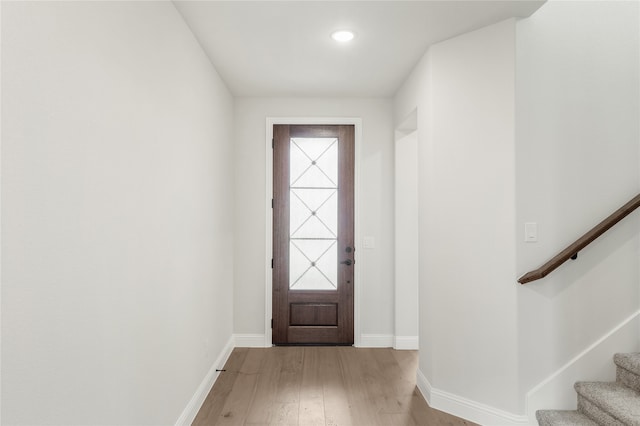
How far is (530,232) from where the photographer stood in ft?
7.50

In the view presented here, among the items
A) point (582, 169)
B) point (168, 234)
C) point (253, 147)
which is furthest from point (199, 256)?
point (582, 169)

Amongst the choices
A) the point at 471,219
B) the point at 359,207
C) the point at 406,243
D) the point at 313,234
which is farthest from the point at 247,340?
the point at 471,219

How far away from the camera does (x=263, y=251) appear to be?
12.6 ft

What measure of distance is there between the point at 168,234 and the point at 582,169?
2.56 meters

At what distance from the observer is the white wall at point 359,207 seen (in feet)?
12.5

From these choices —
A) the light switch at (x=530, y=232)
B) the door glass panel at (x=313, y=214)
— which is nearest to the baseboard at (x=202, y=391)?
the door glass panel at (x=313, y=214)

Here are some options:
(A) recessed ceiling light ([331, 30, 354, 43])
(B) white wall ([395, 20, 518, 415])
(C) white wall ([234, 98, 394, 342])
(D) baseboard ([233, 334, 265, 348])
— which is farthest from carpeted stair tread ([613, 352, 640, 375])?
(D) baseboard ([233, 334, 265, 348])

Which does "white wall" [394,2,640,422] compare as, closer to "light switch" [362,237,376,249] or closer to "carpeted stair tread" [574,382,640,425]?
"carpeted stair tread" [574,382,640,425]

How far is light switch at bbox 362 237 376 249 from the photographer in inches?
151

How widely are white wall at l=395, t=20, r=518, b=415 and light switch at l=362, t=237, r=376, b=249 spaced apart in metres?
1.07

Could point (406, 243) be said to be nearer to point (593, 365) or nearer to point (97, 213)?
point (593, 365)

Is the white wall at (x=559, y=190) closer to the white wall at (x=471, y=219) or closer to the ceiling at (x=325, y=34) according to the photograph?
the white wall at (x=471, y=219)

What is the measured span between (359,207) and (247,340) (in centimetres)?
181

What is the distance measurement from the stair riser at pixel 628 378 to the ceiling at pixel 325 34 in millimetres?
2252
